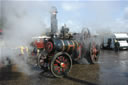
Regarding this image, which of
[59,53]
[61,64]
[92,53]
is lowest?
[61,64]

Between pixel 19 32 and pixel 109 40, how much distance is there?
16.0 metres

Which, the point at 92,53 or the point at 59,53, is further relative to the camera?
the point at 92,53

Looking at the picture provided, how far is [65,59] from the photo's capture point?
4.91 m

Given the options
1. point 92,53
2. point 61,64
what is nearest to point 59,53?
point 61,64

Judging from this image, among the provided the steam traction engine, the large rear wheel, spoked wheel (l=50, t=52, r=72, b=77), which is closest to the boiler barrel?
the steam traction engine

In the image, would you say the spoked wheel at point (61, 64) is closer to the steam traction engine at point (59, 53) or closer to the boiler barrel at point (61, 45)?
the steam traction engine at point (59, 53)

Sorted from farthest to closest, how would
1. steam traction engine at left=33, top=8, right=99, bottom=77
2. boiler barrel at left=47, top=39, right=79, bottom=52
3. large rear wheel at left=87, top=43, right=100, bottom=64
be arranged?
large rear wheel at left=87, top=43, right=100, bottom=64, boiler barrel at left=47, top=39, right=79, bottom=52, steam traction engine at left=33, top=8, right=99, bottom=77

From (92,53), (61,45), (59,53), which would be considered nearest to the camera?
(59,53)

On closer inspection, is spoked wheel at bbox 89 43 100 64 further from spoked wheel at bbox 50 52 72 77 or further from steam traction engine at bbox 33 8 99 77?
spoked wheel at bbox 50 52 72 77

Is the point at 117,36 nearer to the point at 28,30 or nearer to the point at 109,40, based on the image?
the point at 109,40

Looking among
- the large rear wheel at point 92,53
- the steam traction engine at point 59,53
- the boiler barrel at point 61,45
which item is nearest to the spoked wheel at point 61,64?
the steam traction engine at point 59,53

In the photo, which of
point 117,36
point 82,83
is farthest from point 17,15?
point 117,36

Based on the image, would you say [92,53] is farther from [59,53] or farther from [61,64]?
[59,53]

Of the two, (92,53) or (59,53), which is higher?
(59,53)
